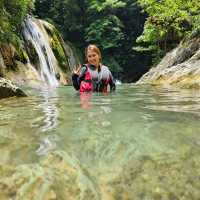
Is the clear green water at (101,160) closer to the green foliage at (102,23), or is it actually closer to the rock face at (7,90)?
the rock face at (7,90)

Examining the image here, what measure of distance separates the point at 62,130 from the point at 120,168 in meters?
0.93

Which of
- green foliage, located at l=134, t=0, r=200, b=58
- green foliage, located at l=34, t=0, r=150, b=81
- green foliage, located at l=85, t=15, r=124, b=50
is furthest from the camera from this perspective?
green foliage, located at l=34, t=0, r=150, b=81

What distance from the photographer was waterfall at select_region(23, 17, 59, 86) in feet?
62.7

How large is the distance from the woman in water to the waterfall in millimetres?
10633

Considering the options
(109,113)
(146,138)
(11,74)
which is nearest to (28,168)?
(146,138)

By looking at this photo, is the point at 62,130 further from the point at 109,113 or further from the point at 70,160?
the point at 109,113

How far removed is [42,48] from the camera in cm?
2008

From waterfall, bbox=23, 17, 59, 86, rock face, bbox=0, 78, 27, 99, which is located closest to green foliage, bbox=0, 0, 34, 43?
waterfall, bbox=23, 17, 59, 86

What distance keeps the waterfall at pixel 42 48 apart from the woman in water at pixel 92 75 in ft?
34.9

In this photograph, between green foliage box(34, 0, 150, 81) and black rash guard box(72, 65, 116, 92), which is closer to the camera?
black rash guard box(72, 65, 116, 92)

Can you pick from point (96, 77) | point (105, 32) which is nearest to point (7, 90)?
point (96, 77)

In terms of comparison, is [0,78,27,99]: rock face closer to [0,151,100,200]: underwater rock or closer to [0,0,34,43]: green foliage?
[0,151,100,200]: underwater rock

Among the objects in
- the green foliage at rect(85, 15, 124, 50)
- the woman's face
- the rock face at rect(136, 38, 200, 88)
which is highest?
the green foliage at rect(85, 15, 124, 50)

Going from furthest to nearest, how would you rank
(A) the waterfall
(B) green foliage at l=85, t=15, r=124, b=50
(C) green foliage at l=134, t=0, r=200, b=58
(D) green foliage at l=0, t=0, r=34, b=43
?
(B) green foliage at l=85, t=15, r=124, b=50, (C) green foliage at l=134, t=0, r=200, b=58, (A) the waterfall, (D) green foliage at l=0, t=0, r=34, b=43
